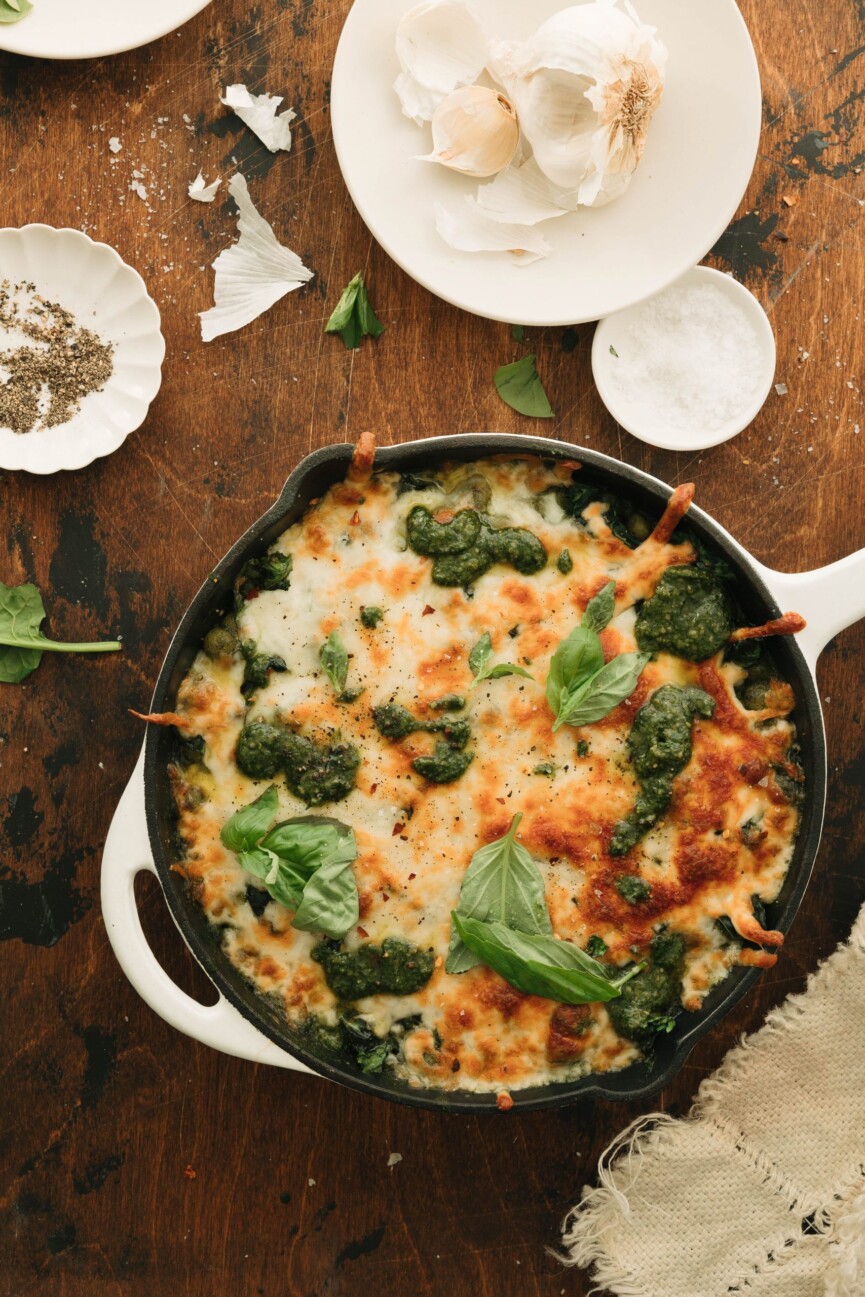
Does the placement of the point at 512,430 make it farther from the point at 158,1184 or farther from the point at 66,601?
the point at 158,1184

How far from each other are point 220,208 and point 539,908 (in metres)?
1.87

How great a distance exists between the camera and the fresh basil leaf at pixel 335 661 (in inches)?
93.1

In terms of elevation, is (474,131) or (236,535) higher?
(474,131)

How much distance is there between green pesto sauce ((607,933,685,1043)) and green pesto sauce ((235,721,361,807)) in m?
0.75

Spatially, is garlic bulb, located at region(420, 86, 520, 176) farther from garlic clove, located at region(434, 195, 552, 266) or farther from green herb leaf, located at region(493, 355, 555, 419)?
green herb leaf, located at region(493, 355, 555, 419)

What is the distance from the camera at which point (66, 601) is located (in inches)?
108

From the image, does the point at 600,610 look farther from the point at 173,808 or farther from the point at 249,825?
the point at 173,808

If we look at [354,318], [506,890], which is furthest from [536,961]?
[354,318]

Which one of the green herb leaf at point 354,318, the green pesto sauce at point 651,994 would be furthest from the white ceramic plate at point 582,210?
the green pesto sauce at point 651,994

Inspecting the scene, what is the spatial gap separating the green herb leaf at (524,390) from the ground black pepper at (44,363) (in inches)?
38.5

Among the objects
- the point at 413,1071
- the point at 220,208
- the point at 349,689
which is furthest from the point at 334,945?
the point at 220,208

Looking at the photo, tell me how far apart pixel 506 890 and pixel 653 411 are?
1.21 metres

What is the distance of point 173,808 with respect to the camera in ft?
7.88

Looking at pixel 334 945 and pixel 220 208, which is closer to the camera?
pixel 334 945
